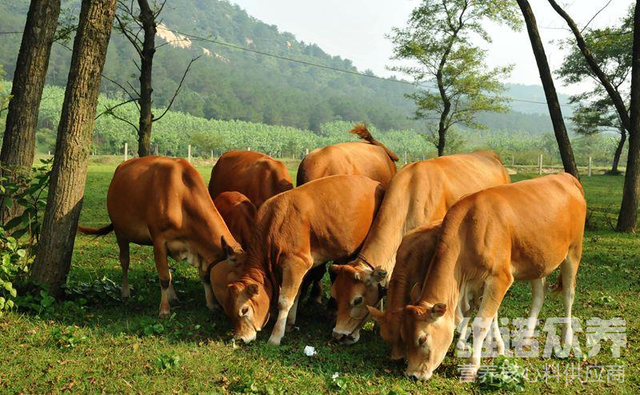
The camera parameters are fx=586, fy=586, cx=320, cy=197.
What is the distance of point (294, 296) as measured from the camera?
684 centimetres

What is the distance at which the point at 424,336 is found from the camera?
217 inches

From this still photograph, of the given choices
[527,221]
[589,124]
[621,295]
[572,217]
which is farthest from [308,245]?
[589,124]

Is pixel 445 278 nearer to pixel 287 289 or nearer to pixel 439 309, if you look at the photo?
pixel 439 309

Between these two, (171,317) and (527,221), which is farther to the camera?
(171,317)

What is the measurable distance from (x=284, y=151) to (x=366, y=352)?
88.2 metres

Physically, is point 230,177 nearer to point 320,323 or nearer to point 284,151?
point 320,323

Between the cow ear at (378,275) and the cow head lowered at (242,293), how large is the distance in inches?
49.9

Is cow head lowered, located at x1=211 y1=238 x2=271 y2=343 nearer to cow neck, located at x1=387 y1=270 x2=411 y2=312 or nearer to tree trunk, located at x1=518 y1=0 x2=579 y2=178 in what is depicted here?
cow neck, located at x1=387 y1=270 x2=411 y2=312

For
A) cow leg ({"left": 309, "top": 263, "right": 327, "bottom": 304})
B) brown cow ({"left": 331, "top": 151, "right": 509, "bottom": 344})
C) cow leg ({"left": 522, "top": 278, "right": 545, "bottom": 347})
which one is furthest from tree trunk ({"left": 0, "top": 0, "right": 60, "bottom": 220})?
cow leg ({"left": 522, "top": 278, "right": 545, "bottom": 347})

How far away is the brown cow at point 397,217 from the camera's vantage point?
259 inches

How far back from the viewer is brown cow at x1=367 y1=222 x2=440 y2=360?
5898 mm

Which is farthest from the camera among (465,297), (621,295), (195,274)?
(195,274)

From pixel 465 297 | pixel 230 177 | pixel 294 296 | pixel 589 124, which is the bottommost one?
pixel 294 296

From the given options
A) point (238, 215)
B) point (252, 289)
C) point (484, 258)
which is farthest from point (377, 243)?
point (238, 215)
